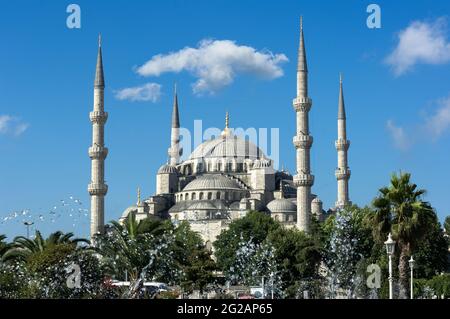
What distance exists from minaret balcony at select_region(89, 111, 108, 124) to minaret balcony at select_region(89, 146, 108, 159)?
1.95m

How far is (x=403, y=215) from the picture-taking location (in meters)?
24.6

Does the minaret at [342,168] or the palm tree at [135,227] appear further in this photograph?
the minaret at [342,168]

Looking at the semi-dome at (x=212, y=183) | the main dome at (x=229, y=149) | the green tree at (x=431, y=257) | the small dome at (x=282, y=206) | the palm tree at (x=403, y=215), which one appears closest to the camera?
the palm tree at (x=403, y=215)

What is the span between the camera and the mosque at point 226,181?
5962 centimetres

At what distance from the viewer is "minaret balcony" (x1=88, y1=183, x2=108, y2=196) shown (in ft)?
195

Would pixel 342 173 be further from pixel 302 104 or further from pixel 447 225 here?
pixel 447 225

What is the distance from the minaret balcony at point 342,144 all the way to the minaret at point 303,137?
712 cm

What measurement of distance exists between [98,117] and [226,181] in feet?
73.4

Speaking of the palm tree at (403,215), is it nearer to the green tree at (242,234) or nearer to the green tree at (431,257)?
the green tree at (431,257)

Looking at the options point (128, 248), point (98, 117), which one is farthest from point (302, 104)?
point (128, 248)

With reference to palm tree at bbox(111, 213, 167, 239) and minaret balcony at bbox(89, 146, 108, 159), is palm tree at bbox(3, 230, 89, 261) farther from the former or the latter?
minaret balcony at bbox(89, 146, 108, 159)

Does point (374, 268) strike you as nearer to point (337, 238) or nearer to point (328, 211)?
point (337, 238)

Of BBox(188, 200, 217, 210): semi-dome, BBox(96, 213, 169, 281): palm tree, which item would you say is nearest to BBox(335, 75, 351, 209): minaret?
BBox(188, 200, 217, 210): semi-dome

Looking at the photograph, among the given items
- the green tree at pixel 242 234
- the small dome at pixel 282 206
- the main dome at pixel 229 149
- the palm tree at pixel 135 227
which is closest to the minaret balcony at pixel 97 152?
the green tree at pixel 242 234
